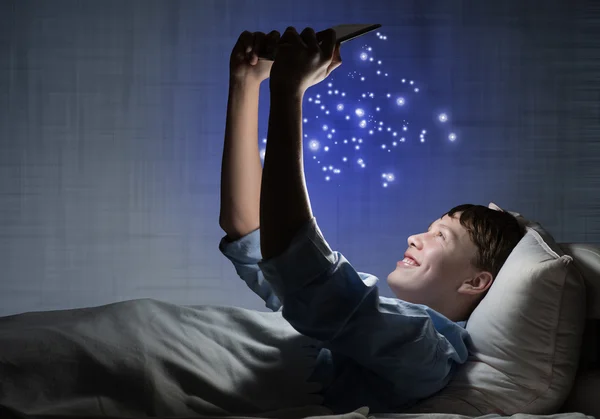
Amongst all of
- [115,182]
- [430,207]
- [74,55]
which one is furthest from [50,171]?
[430,207]

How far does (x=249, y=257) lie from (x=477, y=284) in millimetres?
484

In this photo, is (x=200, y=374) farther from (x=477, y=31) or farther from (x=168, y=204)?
(x=477, y=31)

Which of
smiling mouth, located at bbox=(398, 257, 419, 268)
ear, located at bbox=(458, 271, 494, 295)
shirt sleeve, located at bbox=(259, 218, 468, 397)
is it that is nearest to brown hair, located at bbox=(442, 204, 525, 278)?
ear, located at bbox=(458, 271, 494, 295)

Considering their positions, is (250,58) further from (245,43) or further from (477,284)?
(477,284)

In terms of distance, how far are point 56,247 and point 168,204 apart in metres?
0.43

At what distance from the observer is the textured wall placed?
249 cm

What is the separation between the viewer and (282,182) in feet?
3.35

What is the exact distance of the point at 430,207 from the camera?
8.26ft

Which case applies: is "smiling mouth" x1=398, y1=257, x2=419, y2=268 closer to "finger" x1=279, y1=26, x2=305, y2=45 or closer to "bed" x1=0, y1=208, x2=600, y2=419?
"bed" x1=0, y1=208, x2=600, y2=419

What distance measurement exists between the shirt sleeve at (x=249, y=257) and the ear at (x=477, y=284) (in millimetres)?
404

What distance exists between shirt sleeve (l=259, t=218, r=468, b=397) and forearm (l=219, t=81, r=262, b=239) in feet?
1.19

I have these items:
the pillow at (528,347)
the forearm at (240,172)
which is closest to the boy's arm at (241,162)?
the forearm at (240,172)

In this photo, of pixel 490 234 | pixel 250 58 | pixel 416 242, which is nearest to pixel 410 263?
pixel 416 242

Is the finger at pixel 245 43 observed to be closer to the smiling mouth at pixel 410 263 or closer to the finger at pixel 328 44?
the finger at pixel 328 44
